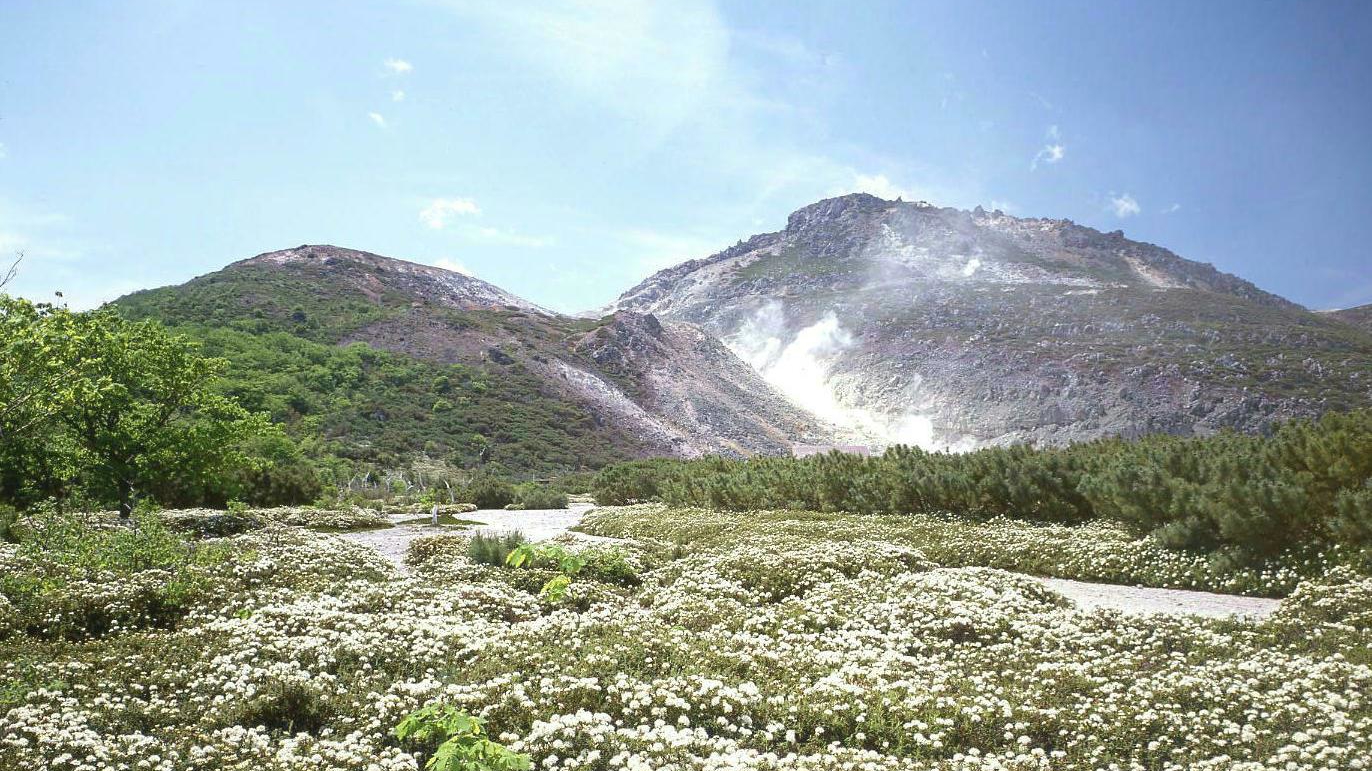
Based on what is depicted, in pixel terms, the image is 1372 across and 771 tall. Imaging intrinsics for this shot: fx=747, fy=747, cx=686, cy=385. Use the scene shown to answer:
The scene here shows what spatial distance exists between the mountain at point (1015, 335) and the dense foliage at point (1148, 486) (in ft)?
167

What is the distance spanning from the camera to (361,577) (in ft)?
43.9

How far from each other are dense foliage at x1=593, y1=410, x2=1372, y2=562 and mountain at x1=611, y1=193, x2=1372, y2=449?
51.0 metres

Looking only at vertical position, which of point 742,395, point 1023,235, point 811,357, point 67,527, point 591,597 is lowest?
point 591,597

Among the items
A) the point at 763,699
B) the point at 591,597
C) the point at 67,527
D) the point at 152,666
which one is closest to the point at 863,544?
the point at 591,597

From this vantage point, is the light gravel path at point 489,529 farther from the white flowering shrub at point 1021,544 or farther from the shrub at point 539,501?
the white flowering shrub at point 1021,544

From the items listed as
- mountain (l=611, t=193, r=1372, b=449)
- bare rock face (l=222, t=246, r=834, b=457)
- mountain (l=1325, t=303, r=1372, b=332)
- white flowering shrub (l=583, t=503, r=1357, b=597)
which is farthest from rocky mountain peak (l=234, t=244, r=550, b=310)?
mountain (l=1325, t=303, r=1372, b=332)

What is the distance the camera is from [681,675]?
25.6 feet

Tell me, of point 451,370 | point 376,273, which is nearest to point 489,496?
point 451,370

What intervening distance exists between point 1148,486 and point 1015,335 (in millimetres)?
104458

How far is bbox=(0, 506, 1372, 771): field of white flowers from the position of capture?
20.1 ft

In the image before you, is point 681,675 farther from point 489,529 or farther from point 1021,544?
point 489,529

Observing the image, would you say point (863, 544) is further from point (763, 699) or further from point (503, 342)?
point (503, 342)

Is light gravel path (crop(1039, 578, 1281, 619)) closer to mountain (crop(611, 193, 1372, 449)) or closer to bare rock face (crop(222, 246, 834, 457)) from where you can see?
mountain (crop(611, 193, 1372, 449))

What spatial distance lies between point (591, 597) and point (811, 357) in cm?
12678
